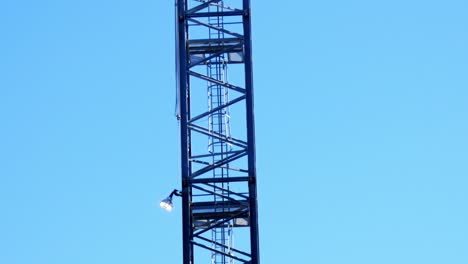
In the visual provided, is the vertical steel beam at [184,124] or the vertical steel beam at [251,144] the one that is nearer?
the vertical steel beam at [251,144]

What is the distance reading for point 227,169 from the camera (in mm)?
54000

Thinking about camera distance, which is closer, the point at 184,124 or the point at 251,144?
the point at 251,144

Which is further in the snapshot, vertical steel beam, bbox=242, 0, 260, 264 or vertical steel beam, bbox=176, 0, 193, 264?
vertical steel beam, bbox=176, 0, 193, 264

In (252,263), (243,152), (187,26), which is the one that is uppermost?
(187,26)

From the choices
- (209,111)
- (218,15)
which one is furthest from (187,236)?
(218,15)

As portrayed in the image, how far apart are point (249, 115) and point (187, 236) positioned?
4.56m

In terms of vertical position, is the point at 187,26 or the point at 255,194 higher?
the point at 187,26

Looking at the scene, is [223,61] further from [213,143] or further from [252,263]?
[252,263]

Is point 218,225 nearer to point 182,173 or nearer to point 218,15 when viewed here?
point 182,173

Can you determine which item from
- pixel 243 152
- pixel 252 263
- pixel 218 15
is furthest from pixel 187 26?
pixel 252 263

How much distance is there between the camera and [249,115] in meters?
53.9

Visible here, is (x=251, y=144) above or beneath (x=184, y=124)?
beneath

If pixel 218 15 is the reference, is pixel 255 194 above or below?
below

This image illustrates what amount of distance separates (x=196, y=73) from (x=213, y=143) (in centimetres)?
257
